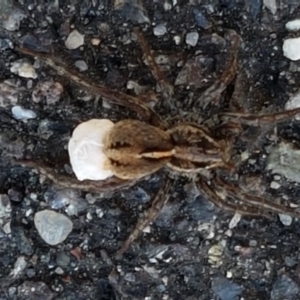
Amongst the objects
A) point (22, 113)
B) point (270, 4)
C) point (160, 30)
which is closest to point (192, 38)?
point (160, 30)

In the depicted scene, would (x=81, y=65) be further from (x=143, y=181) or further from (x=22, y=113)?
(x=143, y=181)

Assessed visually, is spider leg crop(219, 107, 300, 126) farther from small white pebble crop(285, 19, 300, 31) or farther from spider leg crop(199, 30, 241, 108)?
small white pebble crop(285, 19, 300, 31)

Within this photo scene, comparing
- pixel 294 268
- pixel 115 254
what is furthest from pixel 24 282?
pixel 294 268

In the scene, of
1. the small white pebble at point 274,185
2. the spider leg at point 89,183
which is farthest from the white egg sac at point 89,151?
the small white pebble at point 274,185

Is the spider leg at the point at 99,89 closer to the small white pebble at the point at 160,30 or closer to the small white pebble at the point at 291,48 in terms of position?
the small white pebble at the point at 160,30

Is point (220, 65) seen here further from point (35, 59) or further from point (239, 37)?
point (35, 59)

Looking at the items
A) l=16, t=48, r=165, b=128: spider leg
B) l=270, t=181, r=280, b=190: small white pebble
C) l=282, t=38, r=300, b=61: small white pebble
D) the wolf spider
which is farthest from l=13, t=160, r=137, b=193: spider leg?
l=282, t=38, r=300, b=61: small white pebble
